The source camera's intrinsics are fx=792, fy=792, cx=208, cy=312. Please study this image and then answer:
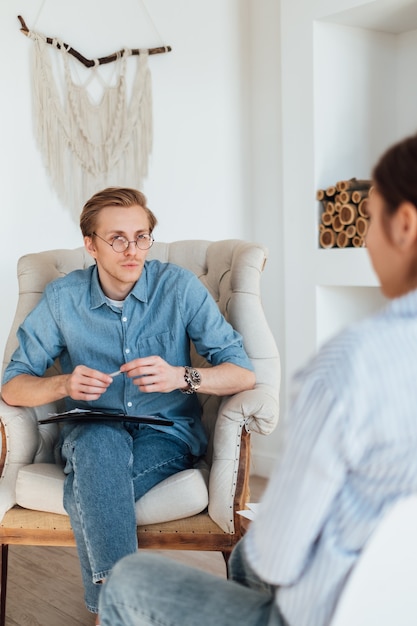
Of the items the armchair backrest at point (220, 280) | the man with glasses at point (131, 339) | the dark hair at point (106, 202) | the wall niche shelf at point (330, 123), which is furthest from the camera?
the wall niche shelf at point (330, 123)

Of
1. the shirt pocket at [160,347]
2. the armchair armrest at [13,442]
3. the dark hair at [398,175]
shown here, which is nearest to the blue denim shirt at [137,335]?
the shirt pocket at [160,347]

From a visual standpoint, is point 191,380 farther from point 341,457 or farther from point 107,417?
point 341,457

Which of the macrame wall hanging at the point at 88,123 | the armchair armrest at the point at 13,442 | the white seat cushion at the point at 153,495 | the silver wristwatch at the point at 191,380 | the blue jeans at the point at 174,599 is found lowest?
the white seat cushion at the point at 153,495

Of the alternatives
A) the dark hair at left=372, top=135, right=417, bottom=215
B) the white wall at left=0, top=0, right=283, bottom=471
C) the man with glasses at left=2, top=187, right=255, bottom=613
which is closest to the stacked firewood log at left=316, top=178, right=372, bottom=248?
the white wall at left=0, top=0, right=283, bottom=471

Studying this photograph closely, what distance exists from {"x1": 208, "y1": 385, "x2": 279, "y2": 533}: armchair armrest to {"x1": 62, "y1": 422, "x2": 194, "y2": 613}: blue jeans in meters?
0.14

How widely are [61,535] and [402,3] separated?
222 cm

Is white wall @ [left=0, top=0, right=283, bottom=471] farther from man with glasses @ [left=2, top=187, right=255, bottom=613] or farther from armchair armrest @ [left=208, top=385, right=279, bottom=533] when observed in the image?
armchair armrest @ [left=208, top=385, right=279, bottom=533]

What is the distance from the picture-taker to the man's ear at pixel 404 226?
88 centimetres

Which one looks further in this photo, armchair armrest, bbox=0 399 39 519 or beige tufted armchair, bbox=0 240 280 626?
armchair armrest, bbox=0 399 39 519

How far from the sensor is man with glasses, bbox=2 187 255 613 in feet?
6.84

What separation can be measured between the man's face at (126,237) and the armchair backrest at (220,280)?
0.34 m

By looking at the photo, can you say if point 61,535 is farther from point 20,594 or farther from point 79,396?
point 20,594

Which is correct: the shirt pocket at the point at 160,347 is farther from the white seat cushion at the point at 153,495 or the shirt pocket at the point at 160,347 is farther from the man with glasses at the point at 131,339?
the white seat cushion at the point at 153,495

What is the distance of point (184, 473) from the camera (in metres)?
2.00
